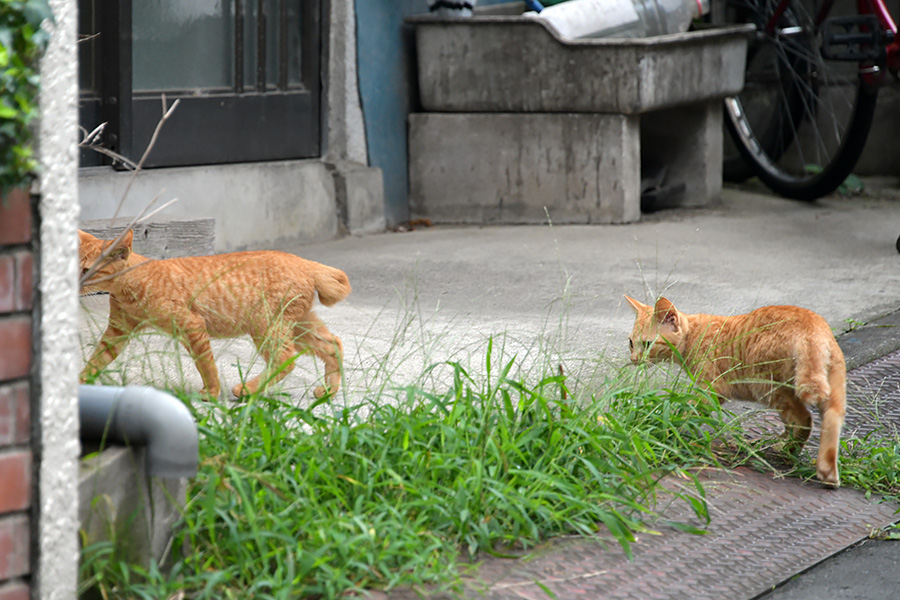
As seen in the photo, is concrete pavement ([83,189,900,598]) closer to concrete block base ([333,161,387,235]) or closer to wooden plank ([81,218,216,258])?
concrete block base ([333,161,387,235])

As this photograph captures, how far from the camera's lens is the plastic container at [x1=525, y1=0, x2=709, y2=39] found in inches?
271

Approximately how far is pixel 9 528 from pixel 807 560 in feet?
5.85

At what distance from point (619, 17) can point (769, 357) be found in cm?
455

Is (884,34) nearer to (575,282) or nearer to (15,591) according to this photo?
(575,282)

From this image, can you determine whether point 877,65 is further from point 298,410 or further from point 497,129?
point 298,410

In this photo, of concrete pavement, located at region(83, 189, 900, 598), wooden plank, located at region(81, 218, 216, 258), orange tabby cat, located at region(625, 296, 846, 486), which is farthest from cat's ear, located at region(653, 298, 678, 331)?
wooden plank, located at region(81, 218, 216, 258)

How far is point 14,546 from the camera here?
1833mm

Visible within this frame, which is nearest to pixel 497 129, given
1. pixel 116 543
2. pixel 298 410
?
pixel 298 410

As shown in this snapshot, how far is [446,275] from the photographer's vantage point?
5.36m

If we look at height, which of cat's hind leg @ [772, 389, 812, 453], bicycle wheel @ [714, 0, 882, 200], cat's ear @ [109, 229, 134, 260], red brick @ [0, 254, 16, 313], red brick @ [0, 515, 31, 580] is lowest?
cat's hind leg @ [772, 389, 812, 453]

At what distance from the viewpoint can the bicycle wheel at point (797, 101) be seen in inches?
280

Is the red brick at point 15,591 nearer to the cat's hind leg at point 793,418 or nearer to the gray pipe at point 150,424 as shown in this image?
the gray pipe at point 150,424

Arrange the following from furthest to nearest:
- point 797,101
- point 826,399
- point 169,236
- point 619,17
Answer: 1. point 797,101
2. point 619,17
3. point 169,236
4. point 826,399

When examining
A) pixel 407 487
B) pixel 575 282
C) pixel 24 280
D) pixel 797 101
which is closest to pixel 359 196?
pixel 575 282
